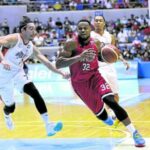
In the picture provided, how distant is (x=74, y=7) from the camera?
94.9ft

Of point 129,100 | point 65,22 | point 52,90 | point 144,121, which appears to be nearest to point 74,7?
point 65,22

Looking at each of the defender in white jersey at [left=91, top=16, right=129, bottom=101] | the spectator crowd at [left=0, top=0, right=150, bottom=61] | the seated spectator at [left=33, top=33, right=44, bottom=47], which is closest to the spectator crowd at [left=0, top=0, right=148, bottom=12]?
the spectator crowd at [left=0, top=0, right=150, bottom=61]

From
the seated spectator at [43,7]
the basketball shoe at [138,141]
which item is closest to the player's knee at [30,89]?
the basketball shoe at [138,141]

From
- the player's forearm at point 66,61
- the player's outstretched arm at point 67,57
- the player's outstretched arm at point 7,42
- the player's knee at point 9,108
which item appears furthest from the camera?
the player's knee at point 9,108

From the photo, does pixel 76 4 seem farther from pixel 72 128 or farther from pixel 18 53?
pixel 18 53

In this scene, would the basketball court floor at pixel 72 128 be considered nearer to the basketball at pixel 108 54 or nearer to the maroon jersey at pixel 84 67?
the maroon jersey at pixel 84 67

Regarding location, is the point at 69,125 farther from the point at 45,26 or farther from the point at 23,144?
the point at 45,26

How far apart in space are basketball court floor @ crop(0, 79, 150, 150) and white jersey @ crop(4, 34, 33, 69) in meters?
1.23

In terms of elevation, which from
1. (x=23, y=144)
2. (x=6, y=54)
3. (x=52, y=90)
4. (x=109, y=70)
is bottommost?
(x=52, y=90)

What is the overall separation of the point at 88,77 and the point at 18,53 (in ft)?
3.80

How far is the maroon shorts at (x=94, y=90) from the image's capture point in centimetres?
677

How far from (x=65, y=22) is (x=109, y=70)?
61.9 ft

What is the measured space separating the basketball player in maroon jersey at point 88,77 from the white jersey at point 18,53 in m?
0.74

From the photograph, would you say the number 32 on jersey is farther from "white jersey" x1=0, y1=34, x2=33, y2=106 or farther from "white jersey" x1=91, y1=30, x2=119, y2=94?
"white jersey" x1=91, y1=30, x2=119, y2=94
